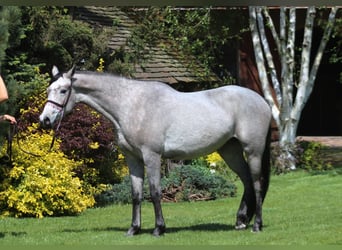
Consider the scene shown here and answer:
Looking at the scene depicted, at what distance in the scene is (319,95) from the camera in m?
24.3

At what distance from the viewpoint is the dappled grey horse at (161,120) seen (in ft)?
28.1

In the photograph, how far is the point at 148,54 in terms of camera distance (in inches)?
632

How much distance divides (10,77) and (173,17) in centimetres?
584

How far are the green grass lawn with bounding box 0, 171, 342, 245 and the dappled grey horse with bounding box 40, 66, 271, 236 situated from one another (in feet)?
1.29

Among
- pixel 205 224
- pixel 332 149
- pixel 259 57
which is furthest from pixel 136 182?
pixel 332 149

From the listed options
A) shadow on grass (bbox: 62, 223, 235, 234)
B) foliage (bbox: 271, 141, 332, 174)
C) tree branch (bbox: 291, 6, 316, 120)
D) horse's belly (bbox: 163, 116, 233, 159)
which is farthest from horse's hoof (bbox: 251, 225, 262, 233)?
tree branch (bbox: 291, 6, 316, 120)

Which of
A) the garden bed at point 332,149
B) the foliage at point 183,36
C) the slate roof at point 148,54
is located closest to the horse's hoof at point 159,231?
the foliage at point 183,36

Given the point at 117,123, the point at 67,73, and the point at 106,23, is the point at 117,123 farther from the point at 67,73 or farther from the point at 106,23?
the point at 106,23

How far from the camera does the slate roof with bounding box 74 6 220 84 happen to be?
15703mm

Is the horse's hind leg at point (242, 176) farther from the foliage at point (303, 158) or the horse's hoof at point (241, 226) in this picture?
the foliage at point (303, 158)

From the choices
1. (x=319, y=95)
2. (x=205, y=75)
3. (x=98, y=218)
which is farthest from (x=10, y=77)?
(x=319, y=95)

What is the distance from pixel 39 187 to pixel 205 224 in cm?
262

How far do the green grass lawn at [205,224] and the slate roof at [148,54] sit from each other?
3775 millimetres

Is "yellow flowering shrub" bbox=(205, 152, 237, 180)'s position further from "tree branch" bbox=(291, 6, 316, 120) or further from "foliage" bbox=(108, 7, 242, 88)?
"foliage" bbox=(108, 7, 242, 88)
